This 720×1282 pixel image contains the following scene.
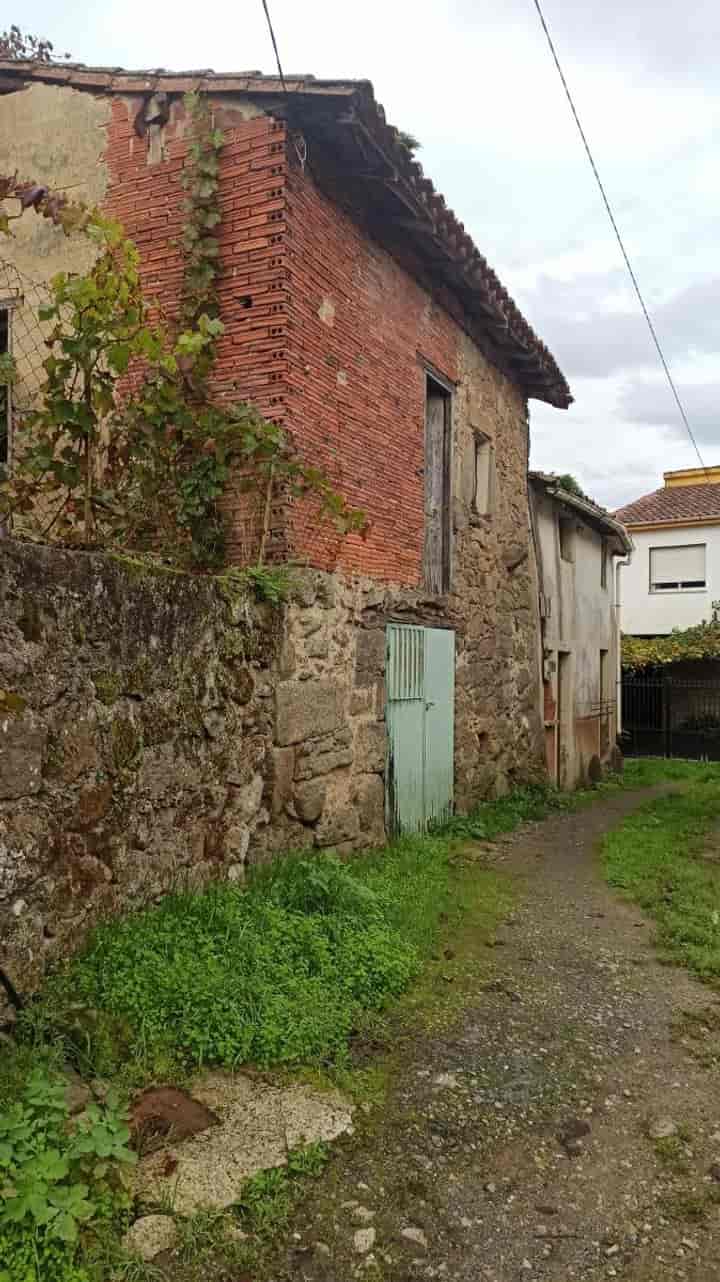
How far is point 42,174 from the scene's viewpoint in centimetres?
671

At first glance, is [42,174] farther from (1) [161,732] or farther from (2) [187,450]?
(1) [161,732]

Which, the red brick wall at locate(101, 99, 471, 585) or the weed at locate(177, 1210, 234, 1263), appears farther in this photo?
the red brick wall at locate(101, 99, 471, 585)

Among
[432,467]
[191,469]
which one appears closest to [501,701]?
[432,467]

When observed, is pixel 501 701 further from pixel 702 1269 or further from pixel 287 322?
pixel 702 1269

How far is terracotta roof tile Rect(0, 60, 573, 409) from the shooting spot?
5.80 meters

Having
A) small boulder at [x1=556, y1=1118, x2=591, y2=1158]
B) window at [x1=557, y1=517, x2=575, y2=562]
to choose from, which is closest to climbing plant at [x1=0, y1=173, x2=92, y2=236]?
small boulder at [x1=556, y1=1118, x2=591, y2=1158]

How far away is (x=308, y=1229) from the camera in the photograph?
2.52m

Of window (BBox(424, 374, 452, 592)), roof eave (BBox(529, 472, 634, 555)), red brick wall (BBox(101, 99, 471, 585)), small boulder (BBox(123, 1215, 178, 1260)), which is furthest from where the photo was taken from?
roof eave (BBox(529, 472, 634, 555))

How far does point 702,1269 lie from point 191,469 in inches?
193

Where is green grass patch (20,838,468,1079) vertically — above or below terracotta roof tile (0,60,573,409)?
below

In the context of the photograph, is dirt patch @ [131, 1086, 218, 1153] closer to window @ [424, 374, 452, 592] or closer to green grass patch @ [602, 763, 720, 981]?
green grass patch @ [602, 763, 720, 981]

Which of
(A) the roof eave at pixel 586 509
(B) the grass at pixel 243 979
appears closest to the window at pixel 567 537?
(A) the roof eave at pixel 586 509

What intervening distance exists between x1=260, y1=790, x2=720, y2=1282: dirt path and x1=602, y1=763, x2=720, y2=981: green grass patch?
1.28 feet

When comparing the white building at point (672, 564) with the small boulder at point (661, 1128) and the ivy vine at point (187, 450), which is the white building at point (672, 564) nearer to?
the ivy vine at point (187, 450)
